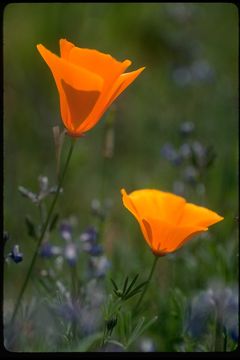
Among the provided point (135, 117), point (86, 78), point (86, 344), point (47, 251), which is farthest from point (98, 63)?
point (135, 117)

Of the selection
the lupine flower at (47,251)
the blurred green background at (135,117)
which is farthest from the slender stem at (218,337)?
the lupine flower at (47,251)

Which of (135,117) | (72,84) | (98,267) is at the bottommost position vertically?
(98,267)

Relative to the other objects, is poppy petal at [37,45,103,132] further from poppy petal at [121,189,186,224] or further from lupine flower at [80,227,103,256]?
lupine flower at [80,227,103,256]

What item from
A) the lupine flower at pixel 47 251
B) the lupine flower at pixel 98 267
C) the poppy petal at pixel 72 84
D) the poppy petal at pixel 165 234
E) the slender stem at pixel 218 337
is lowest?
the slender stem at pixel 218 337

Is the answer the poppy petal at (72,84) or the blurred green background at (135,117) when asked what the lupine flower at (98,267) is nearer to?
the blurred green background at (135,117)

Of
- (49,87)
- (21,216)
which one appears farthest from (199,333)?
(49,87)

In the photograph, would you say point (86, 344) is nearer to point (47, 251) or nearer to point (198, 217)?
point (198, 217)
